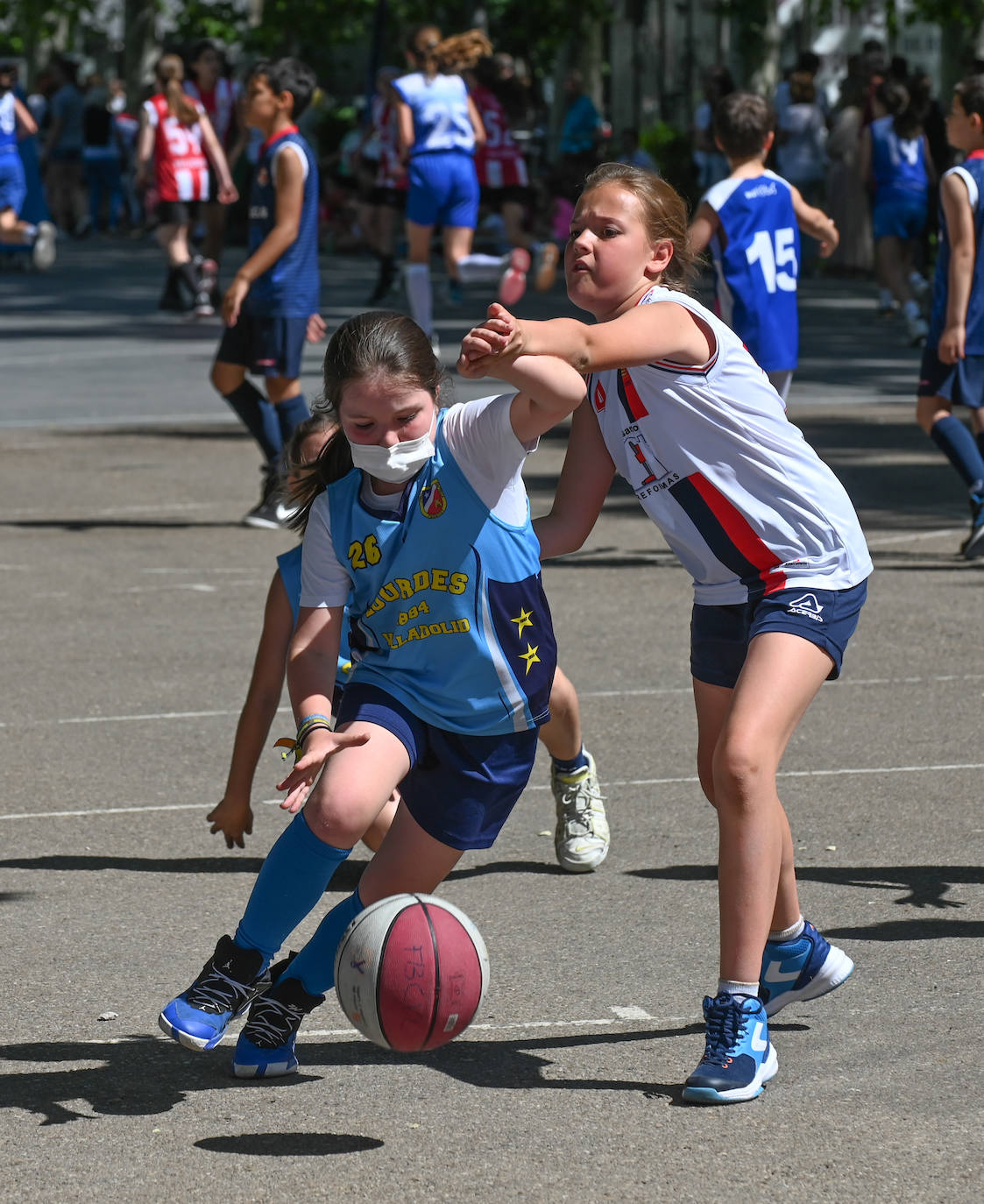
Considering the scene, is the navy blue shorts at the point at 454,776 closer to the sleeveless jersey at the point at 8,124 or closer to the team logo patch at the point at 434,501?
the team logo patch at the point at 434,501

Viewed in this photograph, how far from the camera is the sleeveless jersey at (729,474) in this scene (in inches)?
164

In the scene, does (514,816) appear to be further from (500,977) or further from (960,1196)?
(960,1196)

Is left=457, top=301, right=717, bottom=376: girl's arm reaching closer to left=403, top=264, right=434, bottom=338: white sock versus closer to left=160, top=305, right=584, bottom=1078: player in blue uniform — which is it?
left=160, top=305, right=584, bottom=1078: player in blue uniform

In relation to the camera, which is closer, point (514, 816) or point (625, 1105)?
point (625, 1105)

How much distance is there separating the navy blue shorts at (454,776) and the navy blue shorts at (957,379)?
6.10 m

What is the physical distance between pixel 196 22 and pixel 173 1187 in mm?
52277

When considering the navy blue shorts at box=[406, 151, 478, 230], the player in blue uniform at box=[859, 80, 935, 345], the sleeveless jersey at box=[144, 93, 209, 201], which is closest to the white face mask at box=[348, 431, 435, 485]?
the navy blue shorts at box=[406, 151, 478, 230]

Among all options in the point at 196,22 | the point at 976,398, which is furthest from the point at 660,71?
the point at 976,398

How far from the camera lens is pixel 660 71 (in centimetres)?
4400

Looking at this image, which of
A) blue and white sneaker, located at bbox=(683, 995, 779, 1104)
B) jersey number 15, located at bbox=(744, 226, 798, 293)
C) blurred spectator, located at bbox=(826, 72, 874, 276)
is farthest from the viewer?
blurred spectator, located at bbox=(826, 72, 874, 276)

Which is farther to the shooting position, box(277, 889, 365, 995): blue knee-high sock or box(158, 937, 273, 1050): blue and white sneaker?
box(277, 889, 365, 995): blue knee-high sock

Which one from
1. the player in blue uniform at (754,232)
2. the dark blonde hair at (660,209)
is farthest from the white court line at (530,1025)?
the player in blue uniform at (754,232)

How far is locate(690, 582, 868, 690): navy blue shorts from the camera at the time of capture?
13.6 ft

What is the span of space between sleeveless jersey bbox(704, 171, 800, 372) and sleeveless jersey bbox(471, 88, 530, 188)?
43.8ft
